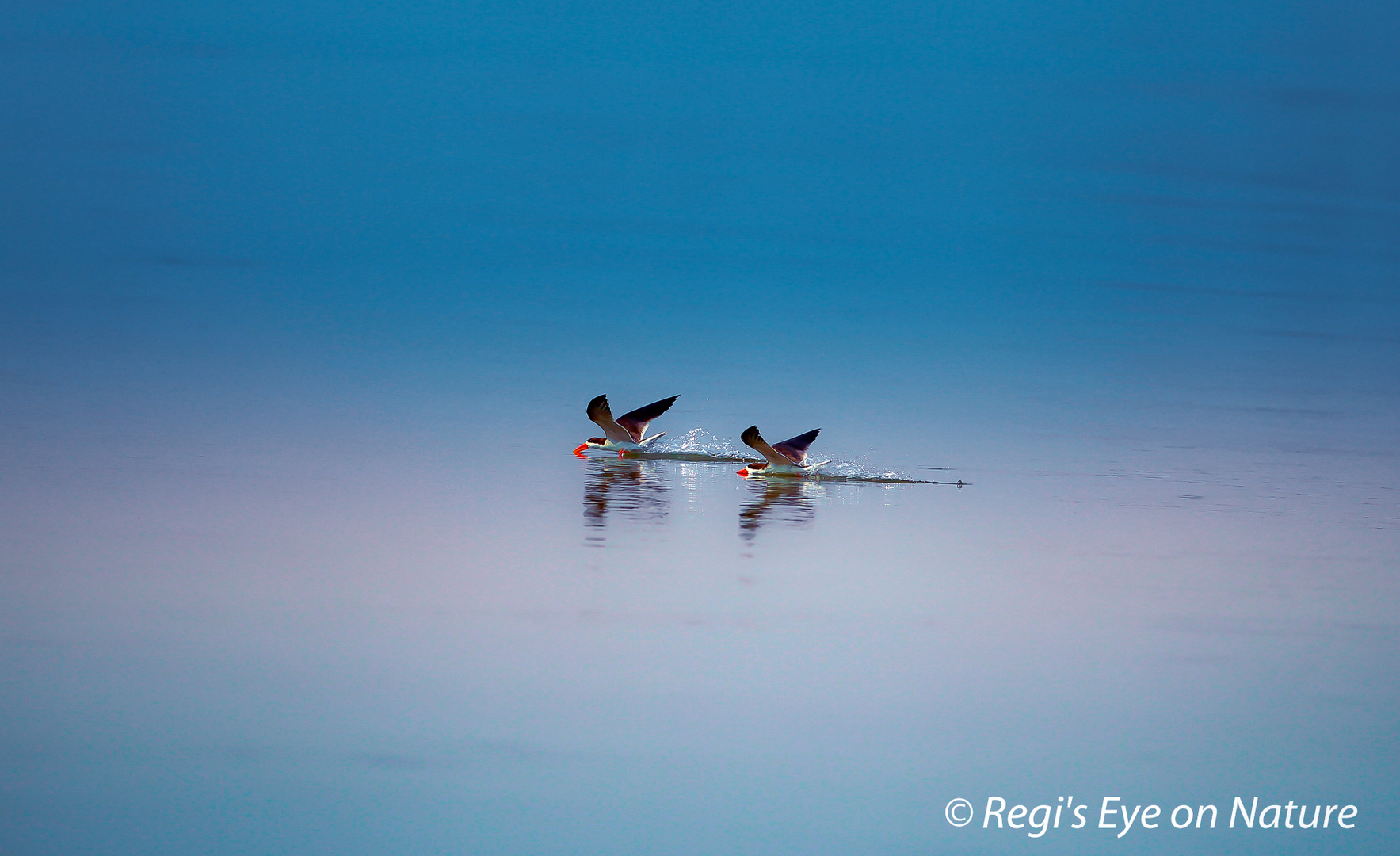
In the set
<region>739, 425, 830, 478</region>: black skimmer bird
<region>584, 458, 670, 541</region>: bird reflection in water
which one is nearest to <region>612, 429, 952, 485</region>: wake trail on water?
<region>739, 425, 830, 478</region>: black skimmer bird

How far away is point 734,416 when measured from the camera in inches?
417

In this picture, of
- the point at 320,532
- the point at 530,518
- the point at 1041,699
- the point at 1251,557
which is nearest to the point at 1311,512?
the point at 1251,557

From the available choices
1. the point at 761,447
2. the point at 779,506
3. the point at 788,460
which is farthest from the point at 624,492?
the point at 788,460

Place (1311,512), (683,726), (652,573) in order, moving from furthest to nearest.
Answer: (1311,512)
(652,573)
(683,726)

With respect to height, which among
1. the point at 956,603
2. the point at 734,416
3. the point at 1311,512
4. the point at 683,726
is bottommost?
the point at 683,726

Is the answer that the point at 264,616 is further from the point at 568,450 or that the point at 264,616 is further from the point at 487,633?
the point at 568,450

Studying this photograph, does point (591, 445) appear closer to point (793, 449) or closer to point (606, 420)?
point (606, 420)

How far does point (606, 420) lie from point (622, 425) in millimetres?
186

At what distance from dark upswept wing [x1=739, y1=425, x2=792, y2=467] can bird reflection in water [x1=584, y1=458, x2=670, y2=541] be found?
2.10 ft

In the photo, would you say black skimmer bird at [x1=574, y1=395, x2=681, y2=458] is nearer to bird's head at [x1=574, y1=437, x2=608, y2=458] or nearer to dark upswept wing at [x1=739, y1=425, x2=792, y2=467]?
bird's head at [x1=574, y1=437, x2=608, y2=458]

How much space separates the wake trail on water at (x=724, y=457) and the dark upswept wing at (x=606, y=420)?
0.17 metres

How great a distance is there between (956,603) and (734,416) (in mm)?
5651

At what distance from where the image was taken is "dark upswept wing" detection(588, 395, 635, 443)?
949 cm

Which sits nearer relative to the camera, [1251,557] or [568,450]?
[1251,557]
